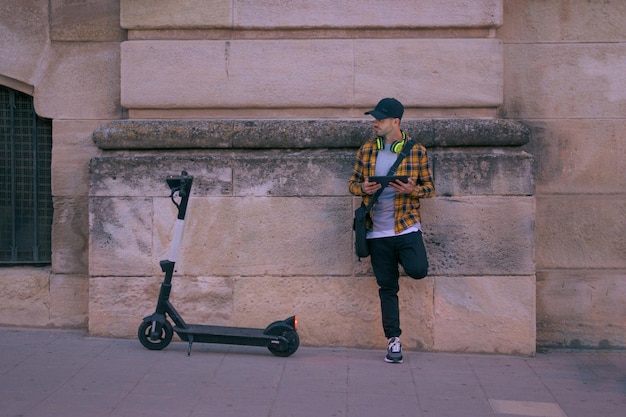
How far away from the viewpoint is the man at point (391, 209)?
265 inches

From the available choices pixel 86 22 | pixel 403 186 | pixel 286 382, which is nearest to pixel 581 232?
pixel 403 186

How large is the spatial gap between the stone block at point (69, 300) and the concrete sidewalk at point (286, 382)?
0.65ft

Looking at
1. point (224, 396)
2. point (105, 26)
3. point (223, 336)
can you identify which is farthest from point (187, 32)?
point (224, 396)

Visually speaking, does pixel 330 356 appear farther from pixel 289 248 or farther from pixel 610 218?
pixel 610 218

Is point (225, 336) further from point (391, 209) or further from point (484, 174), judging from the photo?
point (484, 174)

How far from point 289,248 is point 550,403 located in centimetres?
237

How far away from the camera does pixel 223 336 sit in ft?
22.7

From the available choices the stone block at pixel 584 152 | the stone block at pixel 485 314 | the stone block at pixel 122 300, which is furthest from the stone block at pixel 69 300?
the stone block at pixel 584 152

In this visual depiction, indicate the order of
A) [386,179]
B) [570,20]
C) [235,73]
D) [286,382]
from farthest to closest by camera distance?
[570,20]
[235,73]
[386,179]
[286,382]

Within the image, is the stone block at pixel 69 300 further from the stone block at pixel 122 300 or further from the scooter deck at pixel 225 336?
the scooter deck at pixel 225 336

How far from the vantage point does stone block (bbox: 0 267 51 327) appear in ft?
25.6

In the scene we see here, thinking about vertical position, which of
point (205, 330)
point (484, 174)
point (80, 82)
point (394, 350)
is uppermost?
point (80, 82)

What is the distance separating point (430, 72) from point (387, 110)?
85 centimetres

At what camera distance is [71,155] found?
25.2ft
